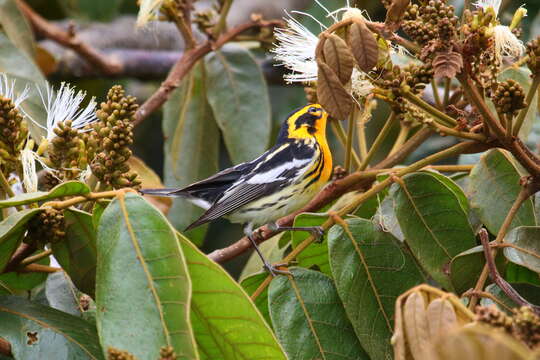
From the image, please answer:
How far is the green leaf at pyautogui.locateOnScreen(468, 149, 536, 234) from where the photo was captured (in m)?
2.24

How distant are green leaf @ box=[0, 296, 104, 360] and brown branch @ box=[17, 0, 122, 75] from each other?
269 cm

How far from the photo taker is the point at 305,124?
340 centimetres

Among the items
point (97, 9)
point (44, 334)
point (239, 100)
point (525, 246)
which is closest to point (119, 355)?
point (44, 334)

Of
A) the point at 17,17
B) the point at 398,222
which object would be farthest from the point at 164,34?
the point at 398,222

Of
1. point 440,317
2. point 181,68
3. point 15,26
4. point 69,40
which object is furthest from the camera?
point 69,40

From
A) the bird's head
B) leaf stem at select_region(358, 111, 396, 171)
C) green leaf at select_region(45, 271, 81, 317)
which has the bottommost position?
green leaf at select_region(45, 271, 81, 317)

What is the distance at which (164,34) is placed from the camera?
5.75 metres

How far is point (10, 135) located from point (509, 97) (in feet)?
3.83

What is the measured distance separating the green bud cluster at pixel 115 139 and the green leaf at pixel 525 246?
923 mm

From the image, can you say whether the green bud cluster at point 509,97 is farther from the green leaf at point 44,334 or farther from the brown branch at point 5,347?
the brown branch at point 5,347

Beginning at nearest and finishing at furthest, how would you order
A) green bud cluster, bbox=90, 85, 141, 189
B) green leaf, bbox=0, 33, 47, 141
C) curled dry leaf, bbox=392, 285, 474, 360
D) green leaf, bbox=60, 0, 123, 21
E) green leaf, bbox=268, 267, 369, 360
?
curled dry leaf, bbox=392, 285, 474, 360, green bud cluster, bbox=90, 85, 141, 189, green leaf, bbox=268, 267, 369, 360, green leaf, bbox=0, 33, 47, 141, green leaf, bbox=60, 0, 123, 21

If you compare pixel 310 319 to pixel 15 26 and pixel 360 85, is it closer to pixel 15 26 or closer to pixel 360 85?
pixel 360 85

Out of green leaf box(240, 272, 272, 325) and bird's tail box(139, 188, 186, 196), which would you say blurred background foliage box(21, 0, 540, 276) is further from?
green leaf box(240, 272, 272, 325)

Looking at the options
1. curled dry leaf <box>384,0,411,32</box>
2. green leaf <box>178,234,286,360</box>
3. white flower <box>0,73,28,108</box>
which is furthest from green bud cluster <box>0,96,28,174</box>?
curled dry leaf <box>384,0,411,32</box>
